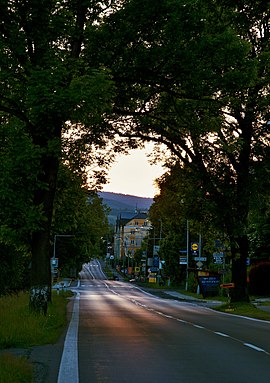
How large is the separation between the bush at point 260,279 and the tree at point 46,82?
3911 centimetres

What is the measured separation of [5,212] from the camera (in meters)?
17.5

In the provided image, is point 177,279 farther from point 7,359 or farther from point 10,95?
point 7,359

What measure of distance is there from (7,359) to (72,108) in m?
7.70

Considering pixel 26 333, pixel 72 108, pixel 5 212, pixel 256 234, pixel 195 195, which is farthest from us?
pixel 256 234

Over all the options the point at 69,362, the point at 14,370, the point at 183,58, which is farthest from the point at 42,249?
the point at 14,370

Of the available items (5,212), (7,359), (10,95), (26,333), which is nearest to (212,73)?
(10,95)

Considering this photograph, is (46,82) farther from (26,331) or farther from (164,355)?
(164,355)

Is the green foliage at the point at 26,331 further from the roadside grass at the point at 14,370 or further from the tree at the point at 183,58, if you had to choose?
the tree at the point at 183,58

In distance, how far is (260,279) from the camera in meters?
56.9

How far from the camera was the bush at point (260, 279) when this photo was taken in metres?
55.6

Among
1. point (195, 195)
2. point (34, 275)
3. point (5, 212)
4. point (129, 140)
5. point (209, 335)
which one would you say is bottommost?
point (209, 335)

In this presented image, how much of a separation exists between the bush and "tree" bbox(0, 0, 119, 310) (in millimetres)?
39108

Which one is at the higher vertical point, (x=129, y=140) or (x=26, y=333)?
(x=129, y=140)

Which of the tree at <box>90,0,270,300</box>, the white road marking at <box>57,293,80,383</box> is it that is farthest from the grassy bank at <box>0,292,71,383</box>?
the tree at <box>90,0,270,300</box>
